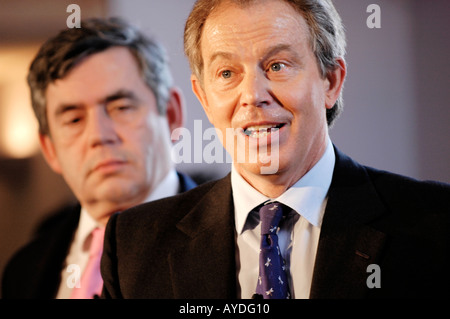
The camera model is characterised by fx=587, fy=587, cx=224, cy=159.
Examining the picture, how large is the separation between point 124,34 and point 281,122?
3.01 ft

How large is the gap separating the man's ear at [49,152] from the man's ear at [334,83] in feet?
3.90

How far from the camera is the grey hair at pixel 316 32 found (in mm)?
1689

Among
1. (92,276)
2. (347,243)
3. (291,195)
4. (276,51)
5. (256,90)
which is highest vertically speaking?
(276,51)

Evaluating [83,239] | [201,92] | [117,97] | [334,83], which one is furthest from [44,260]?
[334,83]

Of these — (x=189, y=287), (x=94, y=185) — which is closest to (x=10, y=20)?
(x=94, y=185)

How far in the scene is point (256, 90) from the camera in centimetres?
164

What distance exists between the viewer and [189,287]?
1709 mm

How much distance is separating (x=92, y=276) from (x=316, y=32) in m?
1.23

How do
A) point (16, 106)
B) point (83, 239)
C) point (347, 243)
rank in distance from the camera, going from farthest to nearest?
point (16, 106)
point (83, 239)
point (347, 243)

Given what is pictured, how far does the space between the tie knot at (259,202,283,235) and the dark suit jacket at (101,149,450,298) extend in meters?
0.12

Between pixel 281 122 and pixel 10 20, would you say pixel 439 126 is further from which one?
pixel 10 20

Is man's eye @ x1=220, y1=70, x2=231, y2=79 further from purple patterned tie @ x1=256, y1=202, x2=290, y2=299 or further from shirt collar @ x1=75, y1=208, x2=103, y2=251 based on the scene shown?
shirt collar @ x1=75, y1=208, x2=103, y2=251

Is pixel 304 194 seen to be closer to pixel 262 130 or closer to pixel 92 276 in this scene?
pixel 262 130

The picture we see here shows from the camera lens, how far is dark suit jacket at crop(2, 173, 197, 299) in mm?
2344
